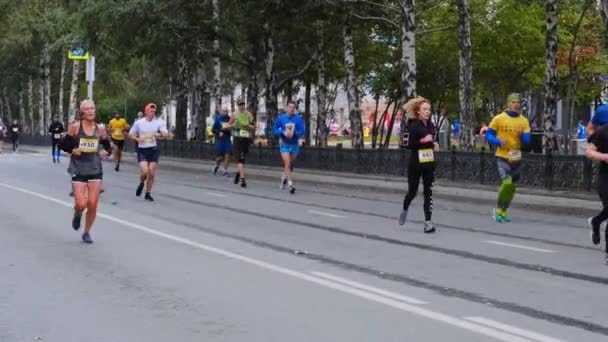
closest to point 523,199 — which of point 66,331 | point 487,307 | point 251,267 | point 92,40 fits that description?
point 251,267

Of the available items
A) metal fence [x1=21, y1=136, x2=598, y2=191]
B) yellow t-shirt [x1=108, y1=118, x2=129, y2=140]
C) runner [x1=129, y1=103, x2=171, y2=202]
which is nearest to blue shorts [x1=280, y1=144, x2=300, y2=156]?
metal fence [x1=21, y1=136, x2=598, y2=191]

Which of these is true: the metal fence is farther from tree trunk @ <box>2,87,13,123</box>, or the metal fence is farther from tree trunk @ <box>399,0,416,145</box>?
tree trunk @ <box>2,87,13,123</box>

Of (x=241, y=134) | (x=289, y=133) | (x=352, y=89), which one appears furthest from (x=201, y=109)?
(x=289, y=133)

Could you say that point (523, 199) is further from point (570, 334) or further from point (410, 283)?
point (570, 334)

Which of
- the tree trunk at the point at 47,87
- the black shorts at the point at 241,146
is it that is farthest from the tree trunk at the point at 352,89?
the tree trunk at the point at 47,87

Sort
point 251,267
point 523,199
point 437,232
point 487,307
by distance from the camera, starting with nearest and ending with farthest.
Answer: point 487,307, point 251,267, point 437,232, point 523,199

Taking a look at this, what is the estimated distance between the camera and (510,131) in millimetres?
15414

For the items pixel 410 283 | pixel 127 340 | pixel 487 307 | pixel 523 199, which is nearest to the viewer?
pixel 127 340

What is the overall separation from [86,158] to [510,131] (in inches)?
250

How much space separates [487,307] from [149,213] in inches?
357

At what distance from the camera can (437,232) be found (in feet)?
46.6

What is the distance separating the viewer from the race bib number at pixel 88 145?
12625mm

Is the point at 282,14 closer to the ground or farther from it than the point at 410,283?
farther from it

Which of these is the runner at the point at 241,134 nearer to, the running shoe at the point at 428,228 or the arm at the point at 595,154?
the running shoe at the point at 428,228
